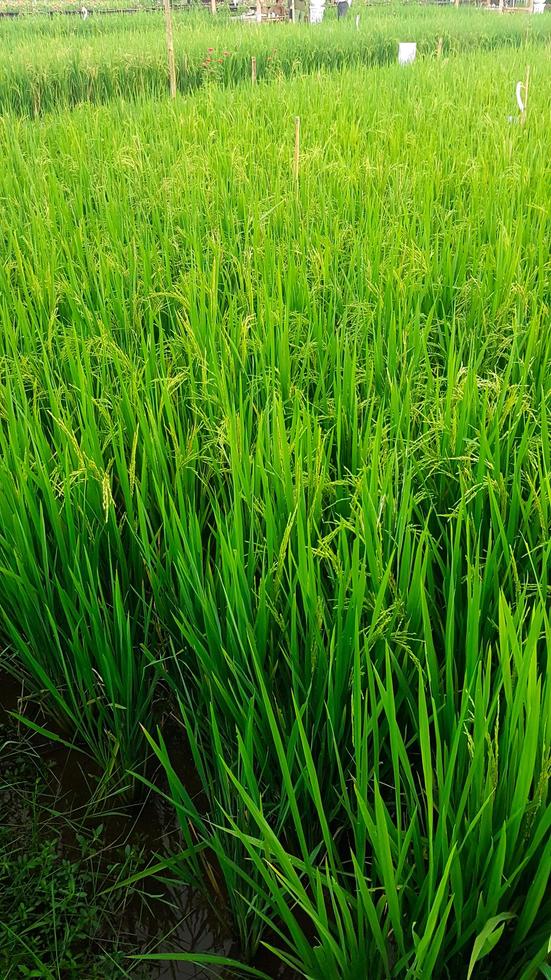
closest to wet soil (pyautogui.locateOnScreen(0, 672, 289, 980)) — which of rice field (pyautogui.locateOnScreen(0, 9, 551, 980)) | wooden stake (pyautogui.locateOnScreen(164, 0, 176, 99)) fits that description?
rice field (pyautogui.locateOnScreen(0, 9, 551, 980))

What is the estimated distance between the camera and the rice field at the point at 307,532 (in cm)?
85

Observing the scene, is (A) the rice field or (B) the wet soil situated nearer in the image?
(A) the rice field

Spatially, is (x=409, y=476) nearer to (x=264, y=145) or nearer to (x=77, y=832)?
(x=77, y=832)

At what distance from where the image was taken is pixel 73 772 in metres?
1.30

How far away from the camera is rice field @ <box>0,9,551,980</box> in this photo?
85 centimetres

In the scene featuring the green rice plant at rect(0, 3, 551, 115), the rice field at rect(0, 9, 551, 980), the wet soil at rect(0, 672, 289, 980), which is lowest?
the wet soil at rect(0, 672, 289, 980)

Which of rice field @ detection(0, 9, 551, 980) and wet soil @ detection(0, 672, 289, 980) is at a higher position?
rice field @ detection(0, 9, 551, 980)

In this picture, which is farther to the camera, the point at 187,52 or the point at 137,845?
the point at 187,52

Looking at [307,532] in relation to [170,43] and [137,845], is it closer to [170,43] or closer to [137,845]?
[137,845]

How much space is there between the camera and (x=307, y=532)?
3.65ft

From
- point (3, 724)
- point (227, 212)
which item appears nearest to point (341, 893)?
point (3, 724)

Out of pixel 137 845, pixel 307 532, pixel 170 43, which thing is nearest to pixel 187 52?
pixel 170 43

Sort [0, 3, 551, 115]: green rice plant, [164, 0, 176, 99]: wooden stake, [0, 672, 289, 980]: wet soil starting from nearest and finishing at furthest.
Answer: [0, 672, 289, 980]: wet soil → [164, 0, 176, 99]: wooden stake → [0, 3, 551, 115]: green rice plant

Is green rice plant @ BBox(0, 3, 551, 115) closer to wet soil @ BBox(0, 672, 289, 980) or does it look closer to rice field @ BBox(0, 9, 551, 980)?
rice field @ BBox(0, 9, 551, 980)
